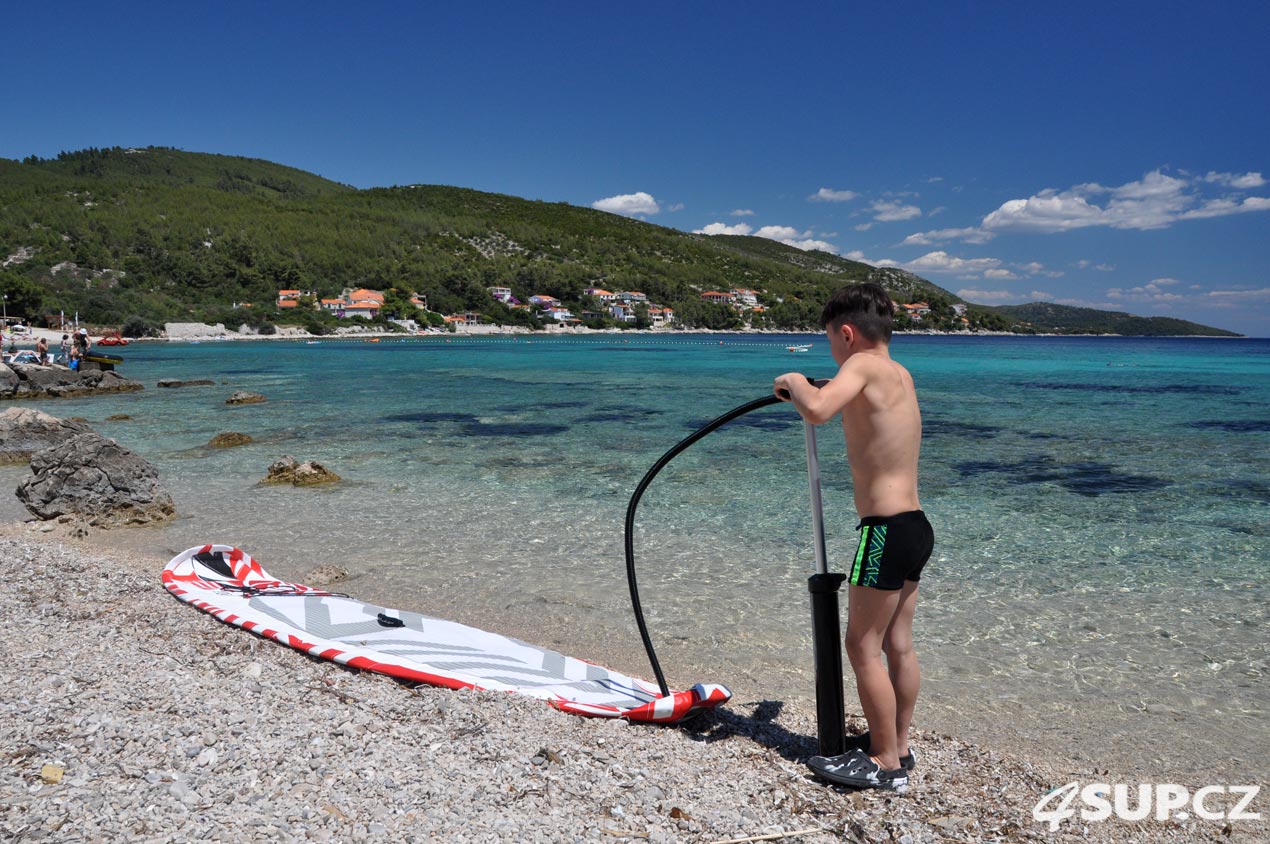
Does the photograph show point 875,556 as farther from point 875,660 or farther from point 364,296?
point 364,296

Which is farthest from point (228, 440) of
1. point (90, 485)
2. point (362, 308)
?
point (362, 308)

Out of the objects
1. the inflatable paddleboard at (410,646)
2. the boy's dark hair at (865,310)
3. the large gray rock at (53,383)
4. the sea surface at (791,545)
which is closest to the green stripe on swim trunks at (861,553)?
the boy's dark hair at (865,310)

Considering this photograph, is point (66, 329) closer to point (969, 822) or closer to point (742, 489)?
point (742, 489)

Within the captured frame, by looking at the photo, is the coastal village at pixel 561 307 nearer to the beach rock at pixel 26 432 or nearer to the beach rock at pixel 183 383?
the beach rock at pixel 183 383

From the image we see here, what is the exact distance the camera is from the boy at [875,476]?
293 cm

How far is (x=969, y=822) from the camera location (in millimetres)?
3008

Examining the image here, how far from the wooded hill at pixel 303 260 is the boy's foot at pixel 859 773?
90348mm

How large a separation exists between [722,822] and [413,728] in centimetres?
147

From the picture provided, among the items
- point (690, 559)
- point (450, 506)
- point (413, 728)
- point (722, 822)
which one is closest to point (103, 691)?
point (413, 728)

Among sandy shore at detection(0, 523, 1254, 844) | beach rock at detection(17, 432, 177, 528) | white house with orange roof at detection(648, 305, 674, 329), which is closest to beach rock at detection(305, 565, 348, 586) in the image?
sandy shore at detection(0, 523, 1254, 844)

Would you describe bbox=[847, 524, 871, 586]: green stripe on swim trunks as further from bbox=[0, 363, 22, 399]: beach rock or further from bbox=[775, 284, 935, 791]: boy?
bbox=[0, 363, 22, 399]: beach rock

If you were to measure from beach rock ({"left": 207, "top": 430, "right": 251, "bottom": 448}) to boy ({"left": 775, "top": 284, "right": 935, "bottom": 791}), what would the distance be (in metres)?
14.7

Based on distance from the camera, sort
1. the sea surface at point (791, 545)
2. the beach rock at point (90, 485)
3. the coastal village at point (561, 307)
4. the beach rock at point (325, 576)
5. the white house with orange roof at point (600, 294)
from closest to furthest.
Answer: the sea surface at point (791, 545)
the beach rock at point (325, 576)
the beach rock at point (90, 485)
the coastal village at point (561, 307)
the white house with orange roof at point (600, 294)

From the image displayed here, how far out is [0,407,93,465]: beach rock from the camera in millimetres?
12984
